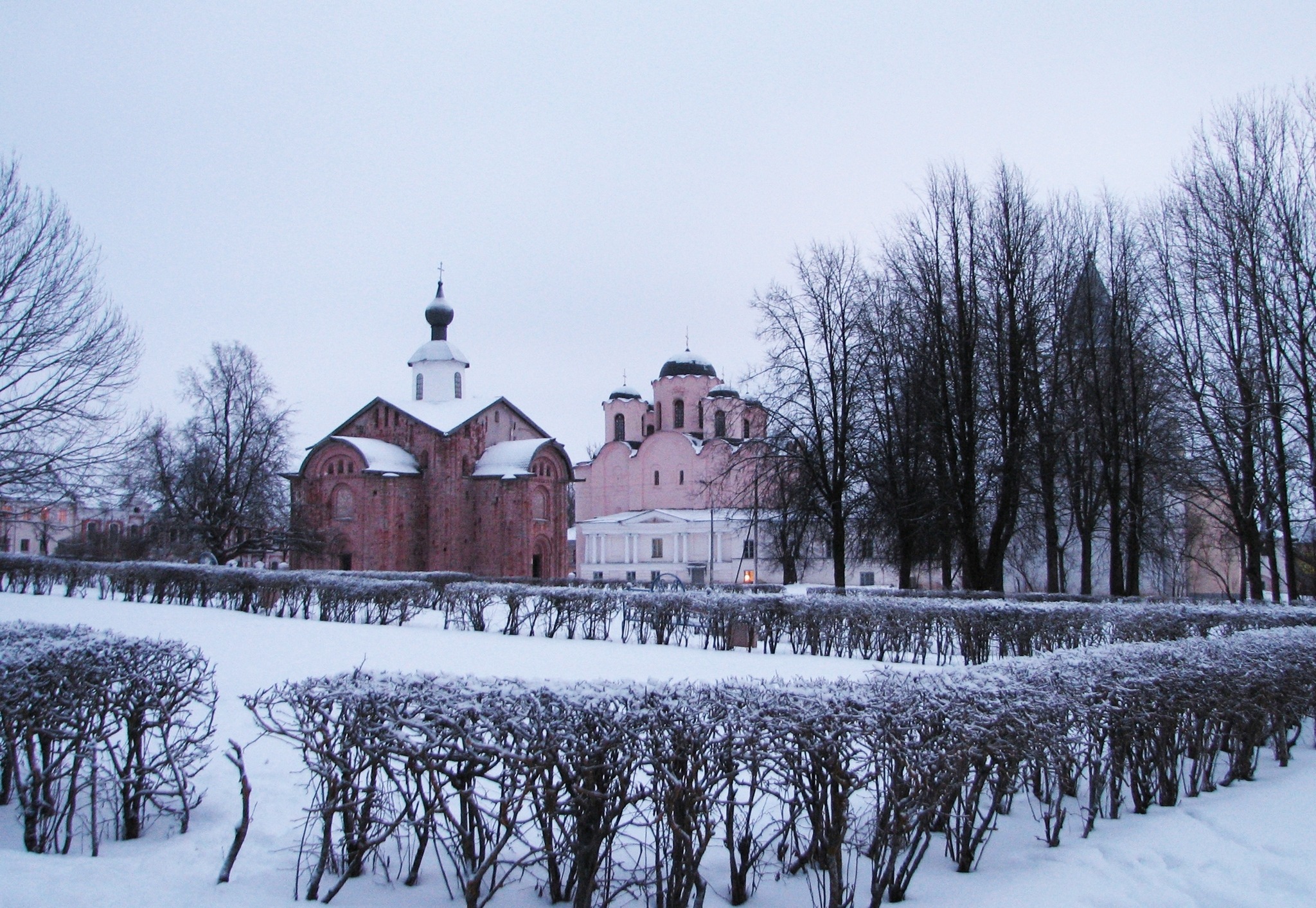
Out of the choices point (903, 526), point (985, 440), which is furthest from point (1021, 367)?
point (903, 526)

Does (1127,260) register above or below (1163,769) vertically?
above

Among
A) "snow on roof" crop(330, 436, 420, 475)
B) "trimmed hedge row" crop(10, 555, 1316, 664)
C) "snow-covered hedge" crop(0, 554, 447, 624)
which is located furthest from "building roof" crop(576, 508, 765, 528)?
"trimmed hedge row" crop(10, 555, 1316, 664)

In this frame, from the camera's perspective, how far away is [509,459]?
37469 mm

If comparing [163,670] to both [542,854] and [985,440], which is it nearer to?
[542,854]

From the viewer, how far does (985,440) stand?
20203 millimetres

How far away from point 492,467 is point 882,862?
1349 inches

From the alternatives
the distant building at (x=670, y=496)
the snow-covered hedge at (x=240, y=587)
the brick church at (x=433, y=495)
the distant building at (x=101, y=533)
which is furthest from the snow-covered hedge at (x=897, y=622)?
the distant building at (x=670, y=496)

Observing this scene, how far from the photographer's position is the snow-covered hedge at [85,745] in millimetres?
4363

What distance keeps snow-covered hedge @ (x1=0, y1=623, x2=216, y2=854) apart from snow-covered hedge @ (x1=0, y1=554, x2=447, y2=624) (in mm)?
12301

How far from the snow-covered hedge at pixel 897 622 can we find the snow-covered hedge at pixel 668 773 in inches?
290

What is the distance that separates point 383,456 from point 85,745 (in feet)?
108

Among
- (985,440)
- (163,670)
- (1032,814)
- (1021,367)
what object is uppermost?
(1021,367)

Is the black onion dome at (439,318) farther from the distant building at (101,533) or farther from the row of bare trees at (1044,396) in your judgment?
the row of bare trees at (1044,396)

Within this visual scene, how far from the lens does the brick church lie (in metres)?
35.6
